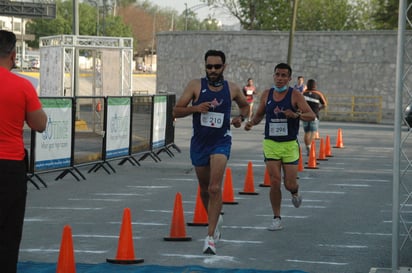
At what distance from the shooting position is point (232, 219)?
13102 mm

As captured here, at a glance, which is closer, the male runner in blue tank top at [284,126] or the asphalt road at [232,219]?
the asphalt road at [232,219]

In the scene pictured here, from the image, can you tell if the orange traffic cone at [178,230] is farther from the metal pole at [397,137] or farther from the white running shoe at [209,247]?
the metal pole at [397,137]

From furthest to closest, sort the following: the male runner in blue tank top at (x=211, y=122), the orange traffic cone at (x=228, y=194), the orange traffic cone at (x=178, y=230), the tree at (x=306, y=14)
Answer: the tree at (x=306, y=14), the orange traffic cone at (x=228, y=194), the orange traffic cone at (x=178, y=230), the male runner in blue tank top at (x=211, y=122)

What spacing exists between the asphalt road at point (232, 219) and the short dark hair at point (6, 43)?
312cm

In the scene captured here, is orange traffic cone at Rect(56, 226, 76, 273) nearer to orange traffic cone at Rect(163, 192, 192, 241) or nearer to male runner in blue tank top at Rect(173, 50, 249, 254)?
male runner in blue tank top at Rect(173, 50, 249, 254)

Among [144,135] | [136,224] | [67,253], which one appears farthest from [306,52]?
[67,253]

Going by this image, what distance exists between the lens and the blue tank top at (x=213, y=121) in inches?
413

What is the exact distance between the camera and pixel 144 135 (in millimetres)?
21812

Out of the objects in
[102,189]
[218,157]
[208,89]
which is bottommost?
[102,189]

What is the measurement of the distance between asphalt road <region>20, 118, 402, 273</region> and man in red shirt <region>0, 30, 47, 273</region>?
250 cm

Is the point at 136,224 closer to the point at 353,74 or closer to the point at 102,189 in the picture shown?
the point at 102,189

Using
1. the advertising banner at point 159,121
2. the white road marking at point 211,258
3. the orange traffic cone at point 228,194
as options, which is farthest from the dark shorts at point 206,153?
the advertising banner at point 159,121

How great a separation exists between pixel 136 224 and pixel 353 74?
1596 inches

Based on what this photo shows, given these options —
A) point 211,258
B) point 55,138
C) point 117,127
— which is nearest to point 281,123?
point 211,258
